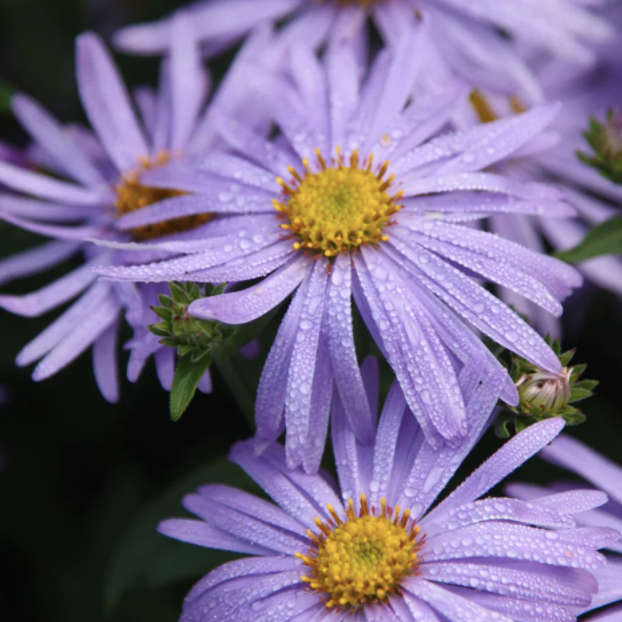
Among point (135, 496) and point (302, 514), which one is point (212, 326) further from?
point (135, 496)

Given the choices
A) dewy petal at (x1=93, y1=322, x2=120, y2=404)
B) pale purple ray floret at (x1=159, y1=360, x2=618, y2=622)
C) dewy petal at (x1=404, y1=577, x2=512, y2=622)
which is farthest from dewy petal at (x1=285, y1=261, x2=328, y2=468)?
dewy petal at (x1=93, y1=322, x2=120, y2=404)

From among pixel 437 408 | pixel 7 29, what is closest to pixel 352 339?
pixel 437 408

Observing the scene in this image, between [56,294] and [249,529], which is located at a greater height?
[56,294]

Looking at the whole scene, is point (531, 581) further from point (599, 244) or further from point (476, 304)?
point (599, 244)

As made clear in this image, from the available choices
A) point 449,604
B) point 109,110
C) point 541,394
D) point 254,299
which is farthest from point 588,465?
point 109,110

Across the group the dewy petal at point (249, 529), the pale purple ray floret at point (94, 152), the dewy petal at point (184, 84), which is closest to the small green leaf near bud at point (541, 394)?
the dewy petal at point (249, 529)

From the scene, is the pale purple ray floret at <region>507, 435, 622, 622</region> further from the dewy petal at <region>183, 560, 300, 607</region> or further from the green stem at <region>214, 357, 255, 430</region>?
the green stem at <region>214, 357, 255, 430</region>

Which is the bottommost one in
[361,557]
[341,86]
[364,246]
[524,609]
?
[524,609]
